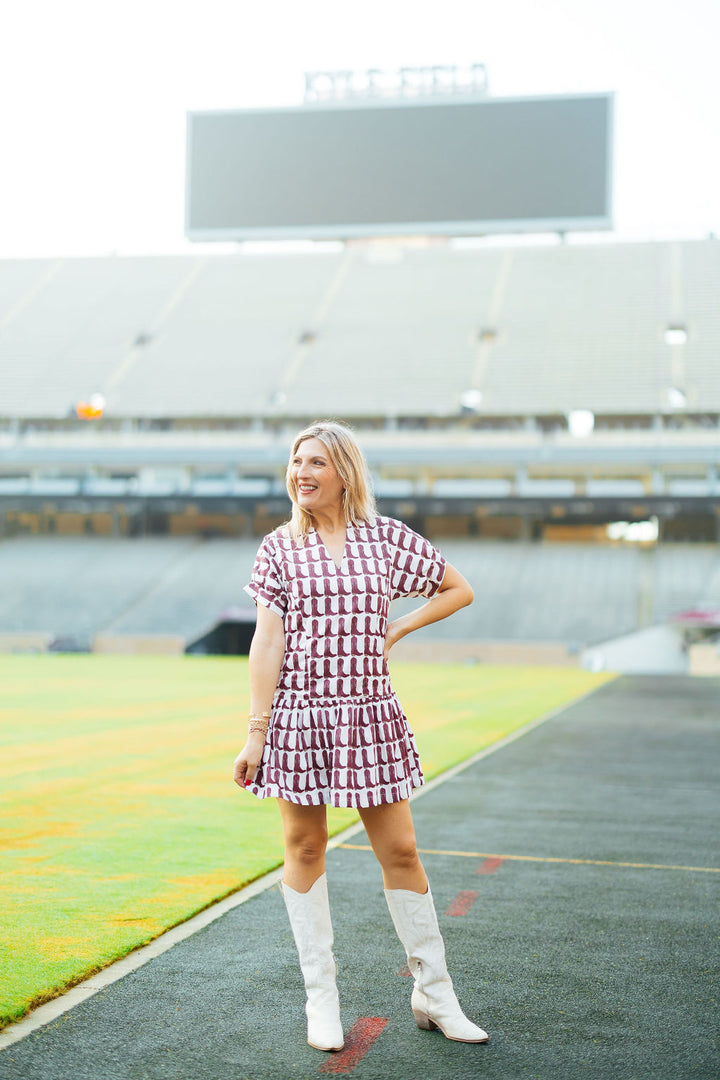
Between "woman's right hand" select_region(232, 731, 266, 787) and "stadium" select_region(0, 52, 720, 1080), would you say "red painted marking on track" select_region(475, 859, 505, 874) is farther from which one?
"woman's right hand" select_region(232, 731, 266, 787)

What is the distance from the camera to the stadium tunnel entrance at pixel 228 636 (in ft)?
123

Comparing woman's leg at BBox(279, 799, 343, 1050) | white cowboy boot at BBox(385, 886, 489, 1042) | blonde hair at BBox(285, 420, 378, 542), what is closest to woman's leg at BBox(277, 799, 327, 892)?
woman's leg at BBox(279, 799, 343, 1050)

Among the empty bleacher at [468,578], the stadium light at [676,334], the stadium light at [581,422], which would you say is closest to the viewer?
the empty bleacher at [468,578]

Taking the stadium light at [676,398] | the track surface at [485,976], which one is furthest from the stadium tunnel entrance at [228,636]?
the track surface at [485,976]

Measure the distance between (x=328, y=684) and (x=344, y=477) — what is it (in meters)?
0.70

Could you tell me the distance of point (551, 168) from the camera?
4809 cm

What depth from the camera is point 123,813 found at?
8.26m

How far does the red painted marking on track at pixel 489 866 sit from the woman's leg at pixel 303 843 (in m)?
2.92

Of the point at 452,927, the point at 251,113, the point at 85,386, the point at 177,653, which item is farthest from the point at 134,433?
the point at 452,927

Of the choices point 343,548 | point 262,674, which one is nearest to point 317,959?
point 262,674

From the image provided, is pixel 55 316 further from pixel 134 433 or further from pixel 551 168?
pixel 551 168

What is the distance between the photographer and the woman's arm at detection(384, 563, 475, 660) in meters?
3.89

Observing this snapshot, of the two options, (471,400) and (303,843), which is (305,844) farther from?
(471,400)

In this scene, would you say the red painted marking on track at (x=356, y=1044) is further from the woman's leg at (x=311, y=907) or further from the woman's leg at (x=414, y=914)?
the woman's leg at (x=414, y=914)
